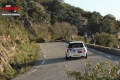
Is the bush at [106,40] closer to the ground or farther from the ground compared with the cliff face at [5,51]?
closer to the ground

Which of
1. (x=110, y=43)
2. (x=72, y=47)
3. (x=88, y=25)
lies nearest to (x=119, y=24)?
(x=88, y=25)

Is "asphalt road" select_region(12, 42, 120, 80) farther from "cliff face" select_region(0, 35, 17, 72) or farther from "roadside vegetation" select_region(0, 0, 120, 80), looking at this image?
"roadside vegetation" select_region(0, 0, 120, 80)

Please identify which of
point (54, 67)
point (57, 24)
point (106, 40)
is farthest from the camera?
point (57, 24)

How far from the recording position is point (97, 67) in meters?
6.44

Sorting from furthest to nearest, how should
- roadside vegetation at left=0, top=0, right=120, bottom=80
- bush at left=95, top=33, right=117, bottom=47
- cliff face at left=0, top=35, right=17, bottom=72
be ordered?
roadside vegetation at left=0, top=0, right=120, bottom=80 → bush at left=95, top=33, right=117, bottom=47 → cliff face at left=0, top=35, right=17, bottom=72

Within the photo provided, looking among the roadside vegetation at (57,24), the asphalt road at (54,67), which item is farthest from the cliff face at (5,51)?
the roadside vegetation at (57,24)

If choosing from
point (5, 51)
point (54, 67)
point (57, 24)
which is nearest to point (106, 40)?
point (54, 67)

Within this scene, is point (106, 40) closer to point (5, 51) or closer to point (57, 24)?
point (5, 51)

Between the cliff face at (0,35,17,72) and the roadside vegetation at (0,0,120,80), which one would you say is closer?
the cliff face at (0,35,17,72)

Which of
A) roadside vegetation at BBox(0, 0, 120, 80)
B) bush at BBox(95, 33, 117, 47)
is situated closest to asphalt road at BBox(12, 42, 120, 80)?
roadside vegetation at BBox(0, 0, 120, 80)

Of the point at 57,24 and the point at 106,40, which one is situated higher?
the point at 57,24

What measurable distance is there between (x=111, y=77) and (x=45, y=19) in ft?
343

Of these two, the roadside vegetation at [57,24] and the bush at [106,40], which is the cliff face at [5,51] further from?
the bush at [106,40]

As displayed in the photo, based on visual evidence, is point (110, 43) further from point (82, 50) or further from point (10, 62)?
point (10, 62)
